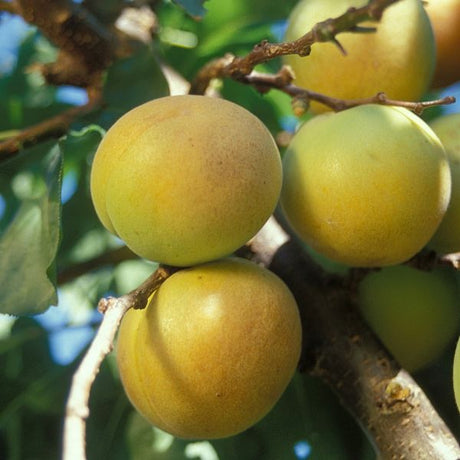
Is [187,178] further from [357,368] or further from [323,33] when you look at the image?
[357,368]

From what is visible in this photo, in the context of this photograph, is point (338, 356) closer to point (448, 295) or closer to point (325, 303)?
point (325, 303)

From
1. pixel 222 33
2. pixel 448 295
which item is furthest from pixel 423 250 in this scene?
pixel 222 33

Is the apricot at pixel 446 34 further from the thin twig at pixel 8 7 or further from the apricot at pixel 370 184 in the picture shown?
the thin twig at pixel 8 7

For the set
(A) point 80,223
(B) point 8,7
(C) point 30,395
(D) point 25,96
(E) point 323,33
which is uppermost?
(E) point 323,33

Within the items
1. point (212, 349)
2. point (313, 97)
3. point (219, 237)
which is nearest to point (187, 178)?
point (219, 237)

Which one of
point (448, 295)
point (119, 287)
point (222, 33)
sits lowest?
point (119, 287)
